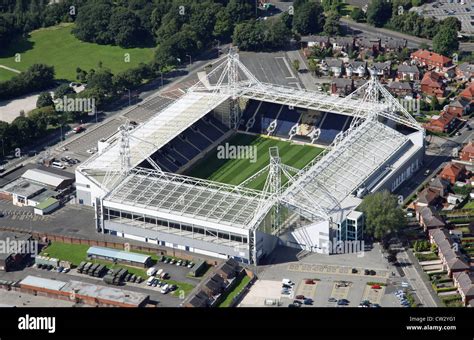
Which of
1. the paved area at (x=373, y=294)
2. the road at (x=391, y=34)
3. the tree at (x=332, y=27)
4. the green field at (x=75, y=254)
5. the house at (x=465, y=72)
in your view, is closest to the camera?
the paved area at (x=373, y=294)

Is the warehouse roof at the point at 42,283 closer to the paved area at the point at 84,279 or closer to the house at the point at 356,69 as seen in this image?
the paved area at the point at 84,279

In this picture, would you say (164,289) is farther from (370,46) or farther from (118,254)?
(370,46)

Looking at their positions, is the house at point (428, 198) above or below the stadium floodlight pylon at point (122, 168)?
below

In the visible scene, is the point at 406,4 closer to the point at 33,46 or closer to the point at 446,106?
the point at 446,106

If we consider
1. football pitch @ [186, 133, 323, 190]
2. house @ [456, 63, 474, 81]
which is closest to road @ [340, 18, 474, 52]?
house @ [456, 63, 474, 81]

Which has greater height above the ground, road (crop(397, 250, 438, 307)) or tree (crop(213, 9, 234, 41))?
tree (crop(213, 9, 234, 41))

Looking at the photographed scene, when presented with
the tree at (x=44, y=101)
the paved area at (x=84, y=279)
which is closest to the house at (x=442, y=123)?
the paved area at (x=84, y=279)

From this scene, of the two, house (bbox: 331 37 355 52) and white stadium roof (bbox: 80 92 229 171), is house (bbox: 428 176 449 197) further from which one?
house (bbox: 331 37 355 52)
